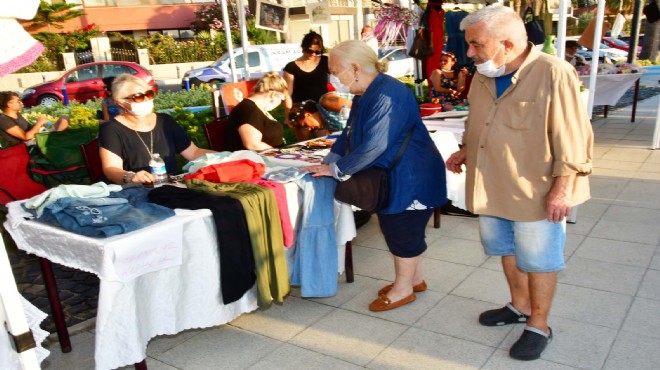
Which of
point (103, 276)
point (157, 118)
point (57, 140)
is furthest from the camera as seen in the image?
point (57, 140)

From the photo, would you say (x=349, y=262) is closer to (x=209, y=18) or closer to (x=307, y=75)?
(x=307, y=75)

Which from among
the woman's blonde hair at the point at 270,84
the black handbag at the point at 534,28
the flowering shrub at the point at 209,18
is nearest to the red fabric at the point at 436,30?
the black handbag at the point at 534,28

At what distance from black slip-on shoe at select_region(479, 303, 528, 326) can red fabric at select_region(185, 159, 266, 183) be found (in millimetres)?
1542

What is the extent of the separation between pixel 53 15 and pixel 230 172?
2687cm

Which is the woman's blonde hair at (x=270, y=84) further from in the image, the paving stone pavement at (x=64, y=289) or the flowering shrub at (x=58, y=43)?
the flowering shrub at (x=58, y=43)

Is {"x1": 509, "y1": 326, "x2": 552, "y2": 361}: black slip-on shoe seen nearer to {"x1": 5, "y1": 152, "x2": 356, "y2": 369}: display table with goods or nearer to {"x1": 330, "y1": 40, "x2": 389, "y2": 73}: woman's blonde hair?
{"x1": 5, "y1": 152, "x2": 356, "y2": 369}: display table with goods

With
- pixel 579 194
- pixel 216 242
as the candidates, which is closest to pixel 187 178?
pixel 216 242

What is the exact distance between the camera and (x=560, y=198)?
231cm

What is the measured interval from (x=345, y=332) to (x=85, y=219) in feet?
5.04

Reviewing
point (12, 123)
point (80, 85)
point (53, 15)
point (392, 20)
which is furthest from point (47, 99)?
point (392, 20)

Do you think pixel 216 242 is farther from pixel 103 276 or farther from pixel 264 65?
pixel 264 65

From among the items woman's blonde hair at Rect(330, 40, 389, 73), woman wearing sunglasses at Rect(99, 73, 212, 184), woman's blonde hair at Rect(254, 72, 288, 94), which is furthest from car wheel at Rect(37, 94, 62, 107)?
woman's blonde hair at Rect(330, 40, 389, 73)

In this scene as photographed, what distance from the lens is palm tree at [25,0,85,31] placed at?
24.7 meters

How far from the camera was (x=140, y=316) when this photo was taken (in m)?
2.52
